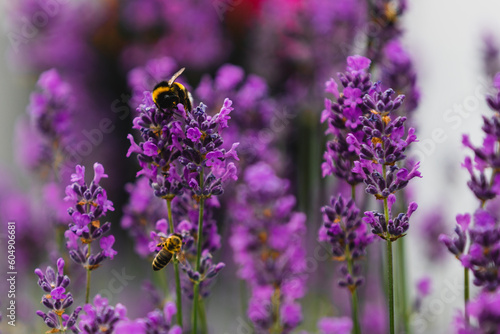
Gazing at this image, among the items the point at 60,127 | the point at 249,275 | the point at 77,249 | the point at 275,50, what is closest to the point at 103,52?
the point at 275,50

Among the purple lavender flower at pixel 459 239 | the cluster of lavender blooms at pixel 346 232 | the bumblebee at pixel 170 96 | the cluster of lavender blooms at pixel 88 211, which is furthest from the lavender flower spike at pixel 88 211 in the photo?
the purple lavender flower at pixel 459 239

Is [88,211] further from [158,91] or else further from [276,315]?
[276,315]

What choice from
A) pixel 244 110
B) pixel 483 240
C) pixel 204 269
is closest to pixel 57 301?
pixel 204 269

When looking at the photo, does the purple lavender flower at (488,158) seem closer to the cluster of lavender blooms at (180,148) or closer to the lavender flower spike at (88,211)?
the cluster of lavender blooms at (180,148)

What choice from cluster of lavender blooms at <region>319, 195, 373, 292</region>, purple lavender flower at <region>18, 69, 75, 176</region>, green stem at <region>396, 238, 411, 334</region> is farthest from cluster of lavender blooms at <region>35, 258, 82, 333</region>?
green stem at <region>396, 238, 411, 334</region>

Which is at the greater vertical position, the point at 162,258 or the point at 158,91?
the point at 158,91

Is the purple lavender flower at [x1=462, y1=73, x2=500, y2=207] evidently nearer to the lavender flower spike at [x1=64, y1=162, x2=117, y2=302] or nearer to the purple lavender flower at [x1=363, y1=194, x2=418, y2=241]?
the purple lavender flower at [x1=363, y1=194, x2=418, y2=241]
